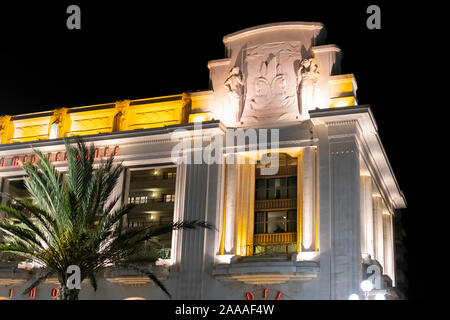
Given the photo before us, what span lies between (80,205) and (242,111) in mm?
10456

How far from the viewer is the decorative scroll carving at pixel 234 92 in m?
29.5

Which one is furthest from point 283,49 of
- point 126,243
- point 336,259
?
point 126,243

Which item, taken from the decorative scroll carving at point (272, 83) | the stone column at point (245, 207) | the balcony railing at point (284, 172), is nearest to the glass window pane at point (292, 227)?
the stone column at point (245, 207)

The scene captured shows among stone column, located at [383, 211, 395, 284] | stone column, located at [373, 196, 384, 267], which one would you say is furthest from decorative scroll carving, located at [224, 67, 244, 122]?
stone column, located at [383, 211, 395, 284]

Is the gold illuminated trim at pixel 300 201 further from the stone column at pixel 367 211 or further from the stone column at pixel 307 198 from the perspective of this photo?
the stone column at pixel 367 211

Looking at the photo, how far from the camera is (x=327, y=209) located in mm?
26219

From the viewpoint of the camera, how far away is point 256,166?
2970 centimetres

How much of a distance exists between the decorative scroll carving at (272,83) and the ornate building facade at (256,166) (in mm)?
51

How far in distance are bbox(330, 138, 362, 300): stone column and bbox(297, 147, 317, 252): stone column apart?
97 cm

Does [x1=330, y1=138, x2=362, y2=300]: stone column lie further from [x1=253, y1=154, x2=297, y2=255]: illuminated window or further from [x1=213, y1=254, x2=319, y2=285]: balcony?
[x1=253, y1=154, x2=297, y2=255]: illuminated window

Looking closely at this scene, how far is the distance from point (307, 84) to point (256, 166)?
4625 mm

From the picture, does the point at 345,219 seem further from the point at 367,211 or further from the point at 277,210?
Result: the point at 367,211

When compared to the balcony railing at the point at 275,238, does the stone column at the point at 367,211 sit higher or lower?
higher

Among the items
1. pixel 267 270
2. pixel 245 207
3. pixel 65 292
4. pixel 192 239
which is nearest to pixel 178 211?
pixel 192 239
